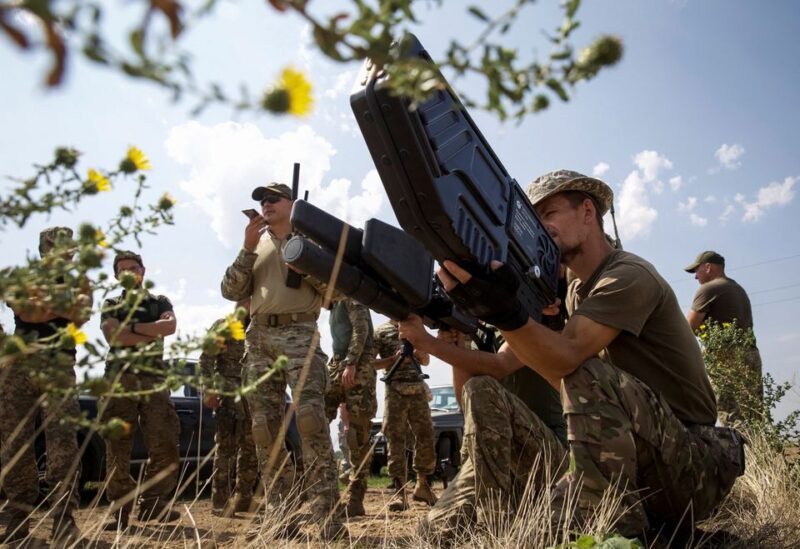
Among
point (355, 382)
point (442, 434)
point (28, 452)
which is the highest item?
point (355, 382)

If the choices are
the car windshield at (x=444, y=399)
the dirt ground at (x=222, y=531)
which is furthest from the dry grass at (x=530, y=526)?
the car windshield at (x=444, y=399)

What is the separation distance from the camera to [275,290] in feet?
14.5

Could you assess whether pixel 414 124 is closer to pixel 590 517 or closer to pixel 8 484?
pixel 590 517

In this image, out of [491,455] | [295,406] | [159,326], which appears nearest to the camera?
[491,455]

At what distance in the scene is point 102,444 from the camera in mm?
6031

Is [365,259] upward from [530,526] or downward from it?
upward

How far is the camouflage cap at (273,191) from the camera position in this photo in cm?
443

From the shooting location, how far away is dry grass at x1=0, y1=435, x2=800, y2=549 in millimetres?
2072

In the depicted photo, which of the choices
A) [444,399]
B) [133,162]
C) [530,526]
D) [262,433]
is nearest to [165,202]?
[133,162]

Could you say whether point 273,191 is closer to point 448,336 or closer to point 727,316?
point 448,336

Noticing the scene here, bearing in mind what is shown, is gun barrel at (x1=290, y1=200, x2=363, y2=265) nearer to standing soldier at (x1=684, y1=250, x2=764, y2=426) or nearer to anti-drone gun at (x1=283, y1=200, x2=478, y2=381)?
anti-drone gun at (x1=283, y1=200, x2=478, y2=381)

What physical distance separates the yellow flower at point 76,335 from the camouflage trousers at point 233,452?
4273 millimetres

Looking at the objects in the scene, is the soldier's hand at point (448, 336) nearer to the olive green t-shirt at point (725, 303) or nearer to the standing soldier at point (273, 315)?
the standing soldier at point (273, 315)

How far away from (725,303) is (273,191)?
13.2ft
